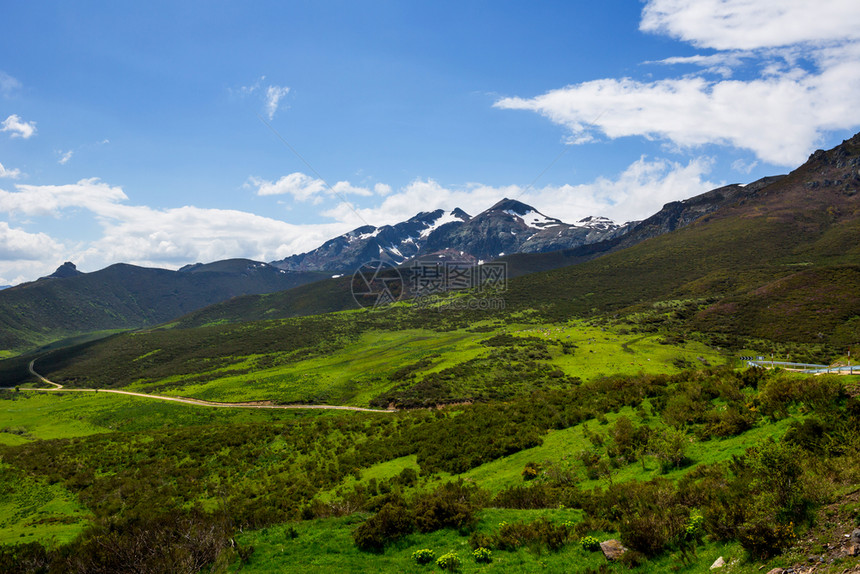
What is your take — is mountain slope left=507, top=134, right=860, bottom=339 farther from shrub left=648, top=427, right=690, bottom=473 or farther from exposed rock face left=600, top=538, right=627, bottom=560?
exposed rock face left=600, top=538, right=627, bottom=560

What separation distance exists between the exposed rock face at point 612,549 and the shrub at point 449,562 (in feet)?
15.1

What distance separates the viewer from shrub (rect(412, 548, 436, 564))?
518 inches

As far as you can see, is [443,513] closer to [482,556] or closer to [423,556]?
[423,556]

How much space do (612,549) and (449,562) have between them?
5.08 m

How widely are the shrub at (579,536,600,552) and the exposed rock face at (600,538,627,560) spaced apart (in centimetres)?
20

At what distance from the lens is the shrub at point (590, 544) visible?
40.7 feet

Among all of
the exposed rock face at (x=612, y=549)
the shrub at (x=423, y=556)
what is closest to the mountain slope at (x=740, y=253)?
the exposed rock face at (x=612, y=549)

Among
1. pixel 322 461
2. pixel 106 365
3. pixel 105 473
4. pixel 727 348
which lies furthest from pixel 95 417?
pixel 727 348

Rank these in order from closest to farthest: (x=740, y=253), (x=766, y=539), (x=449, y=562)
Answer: (x=766, y=539) < (x=449, y=562) < (x=740, y=253)

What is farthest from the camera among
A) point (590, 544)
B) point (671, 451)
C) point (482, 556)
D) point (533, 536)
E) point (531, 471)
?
point (531, 471)

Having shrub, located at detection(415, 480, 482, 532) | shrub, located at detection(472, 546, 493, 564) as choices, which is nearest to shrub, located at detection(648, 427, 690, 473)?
shrub, located at detection(415, 480, 482, 532)

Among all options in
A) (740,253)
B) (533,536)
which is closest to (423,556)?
(533,536)

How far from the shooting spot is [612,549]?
39.2ft

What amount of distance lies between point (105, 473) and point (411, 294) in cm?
16549
